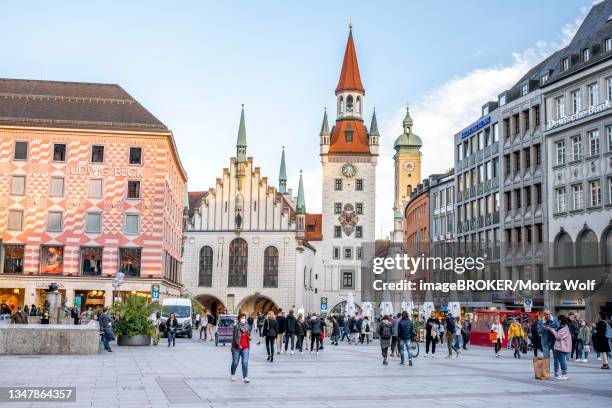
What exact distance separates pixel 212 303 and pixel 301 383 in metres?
76.8

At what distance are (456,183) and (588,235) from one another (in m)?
21.2

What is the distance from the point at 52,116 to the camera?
57938mm

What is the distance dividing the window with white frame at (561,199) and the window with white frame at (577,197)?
0.85 metres

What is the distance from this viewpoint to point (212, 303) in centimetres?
9369

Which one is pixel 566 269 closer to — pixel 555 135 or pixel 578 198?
pixel 578 198

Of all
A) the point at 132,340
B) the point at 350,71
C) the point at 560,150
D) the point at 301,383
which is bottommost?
the point at 301,383

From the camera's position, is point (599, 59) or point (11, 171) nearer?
point (599, 59)

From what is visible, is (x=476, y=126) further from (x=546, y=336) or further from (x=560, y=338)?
(x=560, y=338)

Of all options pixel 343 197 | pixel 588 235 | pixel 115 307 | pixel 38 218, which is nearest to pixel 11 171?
pixel 38 218

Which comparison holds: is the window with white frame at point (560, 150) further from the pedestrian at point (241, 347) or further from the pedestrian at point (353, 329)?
the pedestrian at point (241, 347)

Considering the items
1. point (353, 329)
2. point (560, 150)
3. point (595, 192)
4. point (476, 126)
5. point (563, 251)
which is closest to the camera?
point (353, 329)

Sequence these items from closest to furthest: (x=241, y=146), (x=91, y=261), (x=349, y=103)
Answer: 1. (x=91, y=261)
2. (x=241, y=146)
3. (x=349, y=103)

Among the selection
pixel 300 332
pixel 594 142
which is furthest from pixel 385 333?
pixel 594 142

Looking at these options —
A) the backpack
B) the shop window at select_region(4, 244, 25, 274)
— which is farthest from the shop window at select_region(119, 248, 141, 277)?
the backpack
